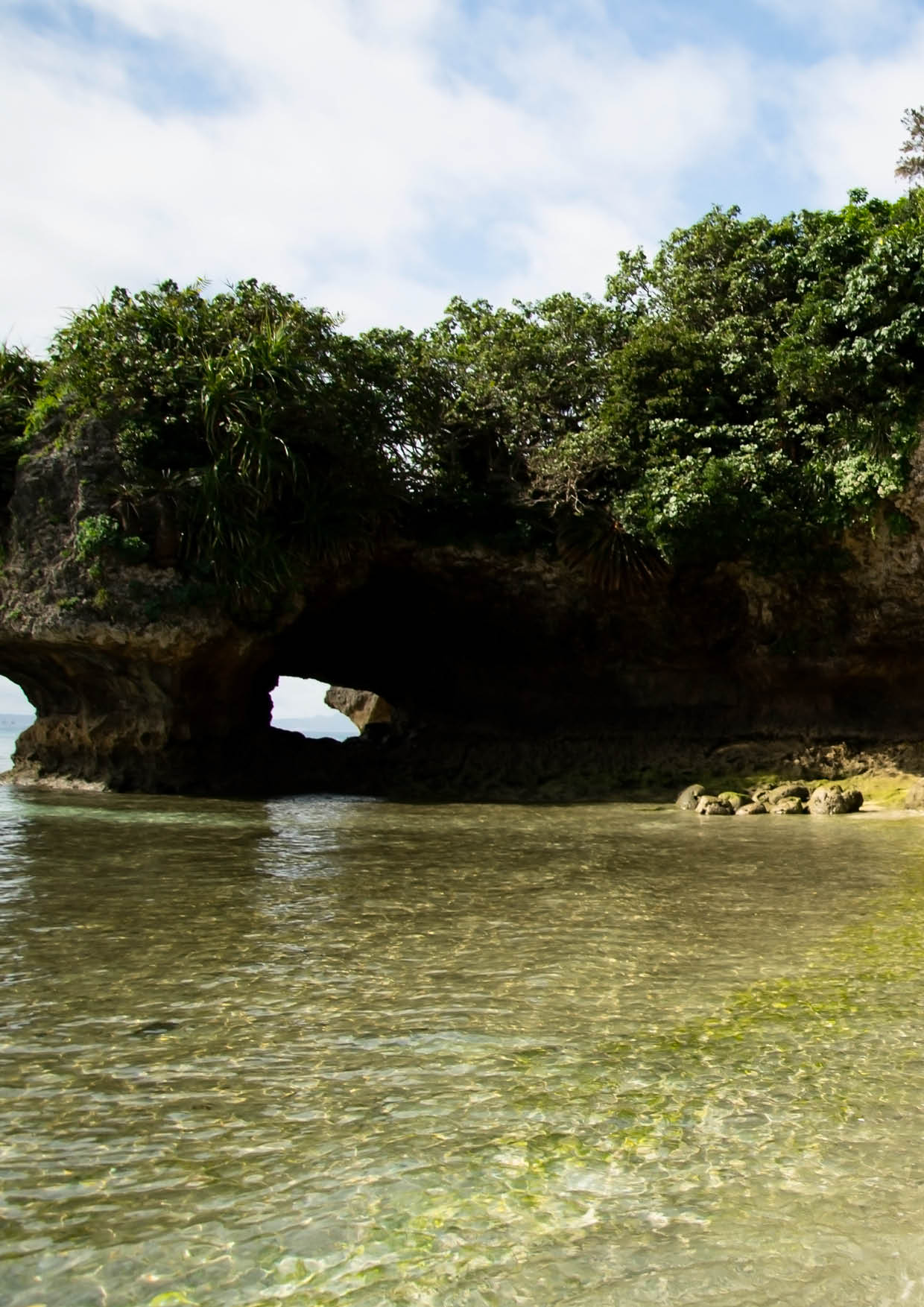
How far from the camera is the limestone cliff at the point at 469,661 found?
16766mm

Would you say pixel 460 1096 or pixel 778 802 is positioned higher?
pixel 778 802

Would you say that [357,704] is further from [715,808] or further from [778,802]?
[778,802]

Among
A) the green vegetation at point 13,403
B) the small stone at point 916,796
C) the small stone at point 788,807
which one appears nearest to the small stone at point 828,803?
the small stone at point 788,807

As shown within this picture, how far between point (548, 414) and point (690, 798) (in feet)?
24.9

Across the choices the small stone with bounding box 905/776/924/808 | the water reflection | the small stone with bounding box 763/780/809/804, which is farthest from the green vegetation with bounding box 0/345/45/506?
the small stone with bounding box 905/776/924/808

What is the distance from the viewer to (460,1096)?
4082mm

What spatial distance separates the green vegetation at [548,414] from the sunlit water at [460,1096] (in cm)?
938

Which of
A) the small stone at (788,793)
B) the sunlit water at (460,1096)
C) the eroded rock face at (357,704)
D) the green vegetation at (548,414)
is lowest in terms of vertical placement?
the sunlit water at (460,1096)

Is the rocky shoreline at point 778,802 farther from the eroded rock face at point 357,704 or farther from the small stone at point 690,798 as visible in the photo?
the eroded rock face at point 357,704

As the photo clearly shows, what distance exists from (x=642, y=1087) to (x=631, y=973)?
1.65 meters

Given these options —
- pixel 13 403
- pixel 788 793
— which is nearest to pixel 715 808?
pixel 788 793

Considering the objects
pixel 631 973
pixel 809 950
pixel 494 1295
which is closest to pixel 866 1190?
pixel 494 1295

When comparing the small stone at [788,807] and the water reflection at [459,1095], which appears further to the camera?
the small stone at [788,807]

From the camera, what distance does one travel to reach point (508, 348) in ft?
62.3
